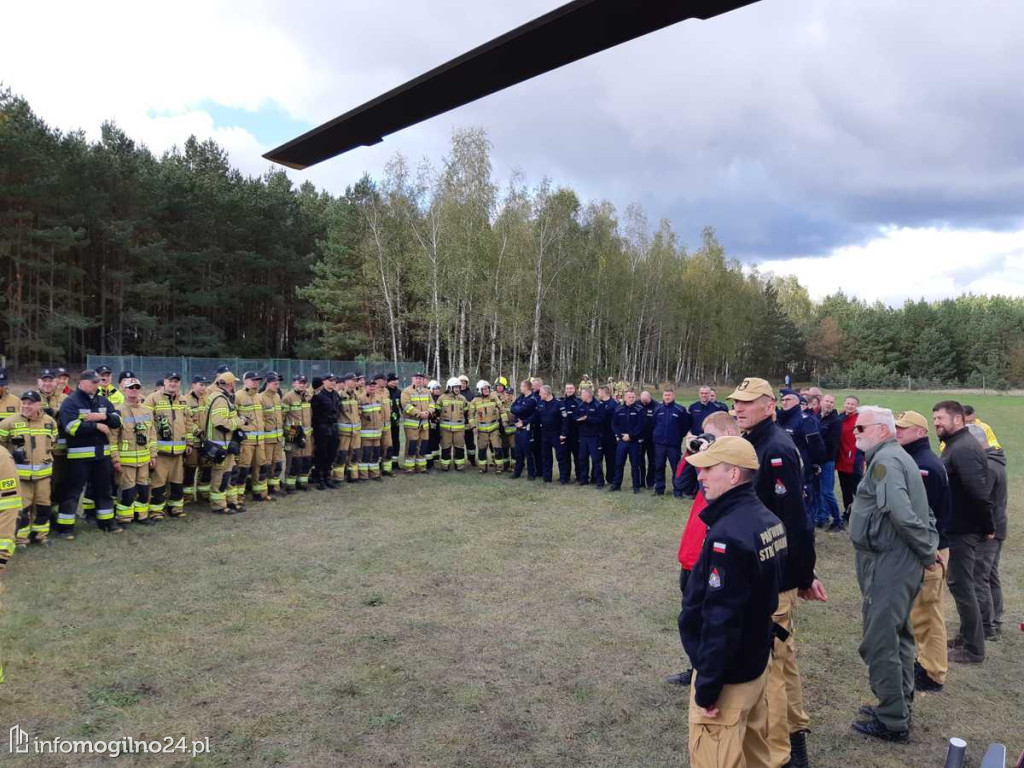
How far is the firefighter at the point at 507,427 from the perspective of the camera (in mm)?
14117

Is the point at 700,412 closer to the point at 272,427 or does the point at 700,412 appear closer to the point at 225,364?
the point at 272,427

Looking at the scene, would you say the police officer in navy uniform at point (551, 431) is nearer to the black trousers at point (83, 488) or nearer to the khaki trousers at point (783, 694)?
the black trousers at point (83, 488)

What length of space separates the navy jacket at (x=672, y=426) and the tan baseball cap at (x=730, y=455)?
8966 mm

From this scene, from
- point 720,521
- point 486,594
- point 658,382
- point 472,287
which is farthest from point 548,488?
point 658,382

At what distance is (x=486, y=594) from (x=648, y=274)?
38.9 meters

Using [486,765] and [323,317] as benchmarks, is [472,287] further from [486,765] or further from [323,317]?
[486,765]

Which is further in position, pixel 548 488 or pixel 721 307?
pixel 721 307

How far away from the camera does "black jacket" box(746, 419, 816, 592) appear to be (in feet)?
12.6

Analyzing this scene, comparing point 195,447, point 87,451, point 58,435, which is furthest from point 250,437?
point 58,435

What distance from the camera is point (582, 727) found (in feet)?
14.0

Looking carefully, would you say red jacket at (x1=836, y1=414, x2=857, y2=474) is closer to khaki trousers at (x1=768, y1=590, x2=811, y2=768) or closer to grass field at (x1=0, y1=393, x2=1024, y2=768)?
grass field at (x1=0, y1=393, x2=1024, y2=768)

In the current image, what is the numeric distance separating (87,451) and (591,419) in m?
8.26

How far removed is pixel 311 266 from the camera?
3828cm

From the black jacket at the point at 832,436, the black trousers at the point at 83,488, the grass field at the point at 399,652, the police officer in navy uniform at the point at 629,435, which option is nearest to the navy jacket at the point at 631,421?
the police officer in navy uniform at the point at 629,435
